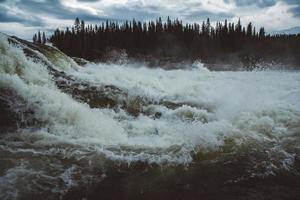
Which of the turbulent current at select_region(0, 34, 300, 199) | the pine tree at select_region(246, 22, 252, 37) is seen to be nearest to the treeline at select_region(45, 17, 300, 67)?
the pine tree at select_region(246, 22, 252, 37)

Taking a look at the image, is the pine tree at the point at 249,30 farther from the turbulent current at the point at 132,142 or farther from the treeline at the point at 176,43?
the turbulent current at the point at 132,142

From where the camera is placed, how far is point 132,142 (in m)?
8.04

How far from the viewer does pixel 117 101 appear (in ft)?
36.9

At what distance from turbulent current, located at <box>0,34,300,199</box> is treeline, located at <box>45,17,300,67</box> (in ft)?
209

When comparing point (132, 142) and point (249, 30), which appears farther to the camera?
point (249, 30)

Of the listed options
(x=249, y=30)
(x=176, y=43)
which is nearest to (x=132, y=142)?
(x=176, y=43)

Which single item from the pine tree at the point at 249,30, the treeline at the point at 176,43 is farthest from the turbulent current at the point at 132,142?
the pine tree at the point at 249,30

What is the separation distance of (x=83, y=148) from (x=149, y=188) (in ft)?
7.59

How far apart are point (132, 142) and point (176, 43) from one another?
82088 mm

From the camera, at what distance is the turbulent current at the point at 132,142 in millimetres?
5680

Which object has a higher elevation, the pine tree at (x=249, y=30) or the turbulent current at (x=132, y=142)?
the pine tree at (x=249, y=30)

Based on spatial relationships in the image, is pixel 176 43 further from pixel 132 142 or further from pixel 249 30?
pixel 132 142

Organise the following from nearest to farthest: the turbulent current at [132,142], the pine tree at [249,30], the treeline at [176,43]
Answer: the turbulent current at [132,142]
the treeline at [176,43]
the pine tree at [249,30]

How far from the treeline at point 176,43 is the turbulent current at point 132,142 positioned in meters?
63.8
